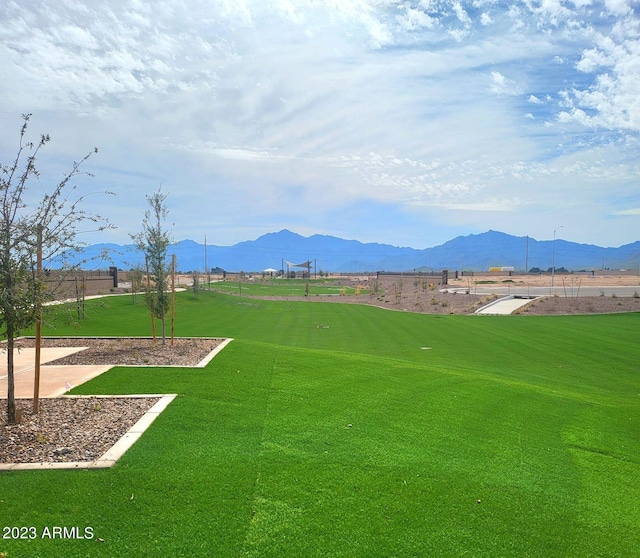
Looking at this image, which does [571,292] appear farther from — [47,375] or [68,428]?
[68,428]

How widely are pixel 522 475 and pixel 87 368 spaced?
813 centimetres

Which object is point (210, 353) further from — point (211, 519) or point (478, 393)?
point (211, 519)

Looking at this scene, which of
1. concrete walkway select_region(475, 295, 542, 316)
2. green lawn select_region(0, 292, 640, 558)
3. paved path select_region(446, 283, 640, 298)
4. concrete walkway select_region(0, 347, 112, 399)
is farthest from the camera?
paved path select_region(446, 283, 640, 298)

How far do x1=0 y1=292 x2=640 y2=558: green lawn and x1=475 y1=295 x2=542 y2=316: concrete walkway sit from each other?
18.0 meters

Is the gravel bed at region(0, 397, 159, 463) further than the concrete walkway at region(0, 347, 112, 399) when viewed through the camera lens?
No

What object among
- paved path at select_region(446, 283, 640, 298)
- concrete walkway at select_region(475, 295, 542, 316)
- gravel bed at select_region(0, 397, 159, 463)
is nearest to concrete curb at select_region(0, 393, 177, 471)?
gravel bed at select_region(0, 397, 159, 463)

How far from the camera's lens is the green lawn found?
3.70 metres

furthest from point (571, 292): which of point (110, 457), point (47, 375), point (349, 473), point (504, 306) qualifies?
point (110, 457)

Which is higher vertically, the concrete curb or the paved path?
the paved path

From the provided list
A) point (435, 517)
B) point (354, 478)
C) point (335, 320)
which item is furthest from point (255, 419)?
point (335, 320)

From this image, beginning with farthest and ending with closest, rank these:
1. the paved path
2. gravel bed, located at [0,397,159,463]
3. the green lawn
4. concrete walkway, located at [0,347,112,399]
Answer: the paved path < concrete walkway, located at [0,347,112,399] < gravel bed, located at [0,397,159,463] < the green lawn

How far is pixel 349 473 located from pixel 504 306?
89.1ft

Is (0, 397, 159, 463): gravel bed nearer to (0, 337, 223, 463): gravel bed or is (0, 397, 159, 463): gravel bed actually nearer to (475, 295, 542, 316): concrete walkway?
(0, 337, 223, 463): gravel bed

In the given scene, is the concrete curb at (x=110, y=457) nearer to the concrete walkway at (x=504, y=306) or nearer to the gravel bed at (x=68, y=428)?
the gravel bed at (x=68, y=428)
